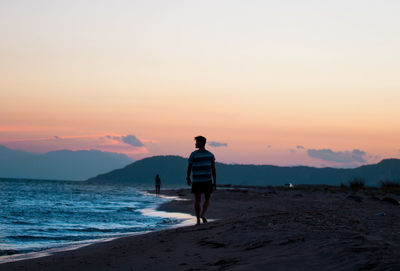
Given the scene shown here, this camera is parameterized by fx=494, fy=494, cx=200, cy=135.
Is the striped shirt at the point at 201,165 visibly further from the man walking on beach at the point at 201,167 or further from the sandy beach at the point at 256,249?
the sandy beach at the point at 256,249

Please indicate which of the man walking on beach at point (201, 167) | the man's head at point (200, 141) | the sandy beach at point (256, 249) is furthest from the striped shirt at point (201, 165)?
the sandy beach at point (256, 249)

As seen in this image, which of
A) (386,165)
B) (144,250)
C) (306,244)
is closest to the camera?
(306,244)

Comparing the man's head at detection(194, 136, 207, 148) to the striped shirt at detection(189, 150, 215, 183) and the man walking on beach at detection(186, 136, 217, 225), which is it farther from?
the striped shirt at detection(189, 150, 215, 183)

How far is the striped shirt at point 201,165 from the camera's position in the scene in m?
11.3

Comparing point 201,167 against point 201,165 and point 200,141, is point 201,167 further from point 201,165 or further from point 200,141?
point 200,141

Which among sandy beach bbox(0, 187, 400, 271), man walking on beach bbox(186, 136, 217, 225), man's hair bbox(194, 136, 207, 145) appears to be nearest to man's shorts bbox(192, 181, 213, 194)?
man walking on beach bbox(186, 136, 217, 225)

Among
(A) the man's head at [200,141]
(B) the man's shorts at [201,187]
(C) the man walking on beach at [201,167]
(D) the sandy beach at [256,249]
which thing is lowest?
(D) the sandy beach at [256,249]

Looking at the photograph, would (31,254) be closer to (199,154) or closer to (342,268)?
(199,154)

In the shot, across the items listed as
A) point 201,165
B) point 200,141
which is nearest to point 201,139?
point 200,141

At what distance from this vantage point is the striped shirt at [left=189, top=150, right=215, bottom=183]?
1132 centimetres

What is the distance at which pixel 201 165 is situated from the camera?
446 inches

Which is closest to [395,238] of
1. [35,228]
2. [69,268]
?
[69,268]

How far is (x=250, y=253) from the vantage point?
21.2 feet

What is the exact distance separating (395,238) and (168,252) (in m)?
3.27
